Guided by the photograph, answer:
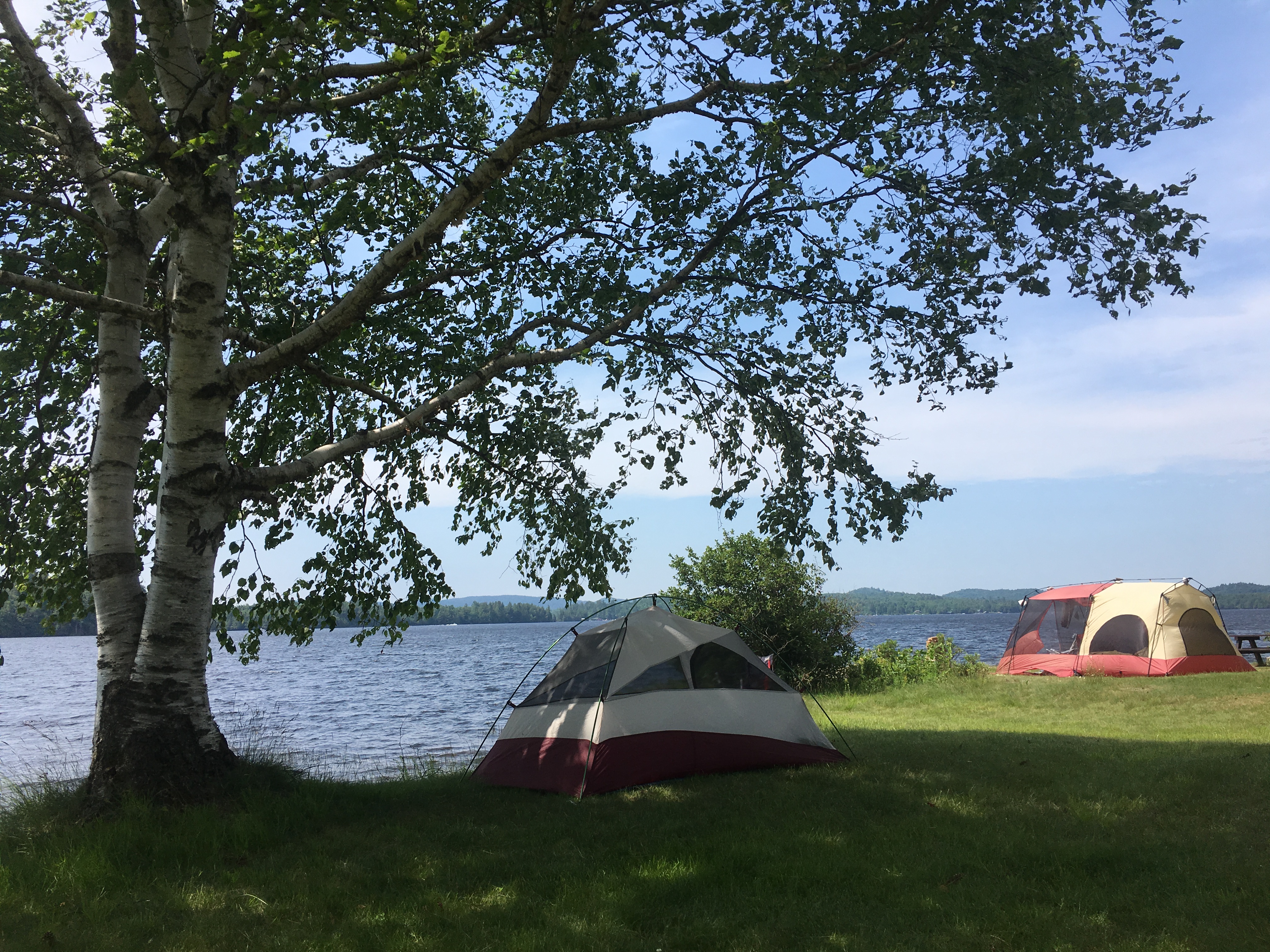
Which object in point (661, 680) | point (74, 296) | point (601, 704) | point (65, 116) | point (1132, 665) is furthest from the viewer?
point (1132, 665)

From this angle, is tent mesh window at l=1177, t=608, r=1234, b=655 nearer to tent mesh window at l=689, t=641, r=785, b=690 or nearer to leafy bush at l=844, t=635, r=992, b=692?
leafy bush at l=844, t=635, r=992, b=692

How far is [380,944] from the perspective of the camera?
4.47 meters

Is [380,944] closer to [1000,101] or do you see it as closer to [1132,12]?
[1000,101]

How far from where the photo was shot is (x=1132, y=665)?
16.9 m

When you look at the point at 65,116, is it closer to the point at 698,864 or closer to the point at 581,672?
the point at 581,672

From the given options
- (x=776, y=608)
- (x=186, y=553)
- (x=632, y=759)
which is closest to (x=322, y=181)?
(x=186, y=553)

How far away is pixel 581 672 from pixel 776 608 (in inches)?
393

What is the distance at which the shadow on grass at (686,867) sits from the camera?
4.50m

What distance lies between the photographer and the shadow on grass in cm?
450

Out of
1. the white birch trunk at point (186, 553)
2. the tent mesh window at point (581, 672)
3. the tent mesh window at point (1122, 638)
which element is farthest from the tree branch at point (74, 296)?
the tent mesh window at point (1122, 638)

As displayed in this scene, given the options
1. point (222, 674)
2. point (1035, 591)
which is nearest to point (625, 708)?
point (1035, 591)

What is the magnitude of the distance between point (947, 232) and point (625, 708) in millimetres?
5867

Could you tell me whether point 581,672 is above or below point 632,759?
above

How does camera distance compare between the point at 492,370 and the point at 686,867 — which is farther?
the point at 492,370
